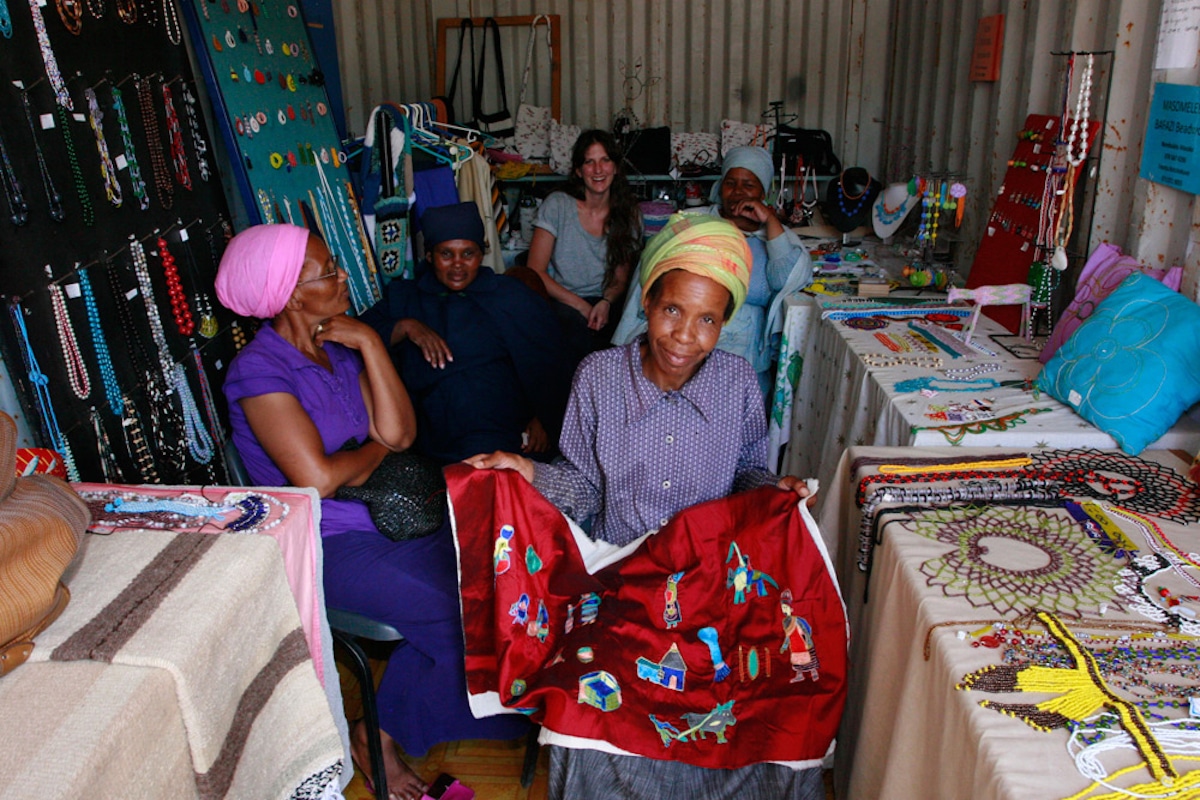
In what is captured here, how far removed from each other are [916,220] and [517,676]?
11.5 feet

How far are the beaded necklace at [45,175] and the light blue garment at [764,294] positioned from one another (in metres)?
1.87

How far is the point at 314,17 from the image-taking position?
14.8ft

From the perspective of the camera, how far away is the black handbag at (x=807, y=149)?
5410 millimetres

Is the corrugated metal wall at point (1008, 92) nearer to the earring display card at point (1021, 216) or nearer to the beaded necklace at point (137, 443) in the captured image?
the earring display card at point (1021, 216)

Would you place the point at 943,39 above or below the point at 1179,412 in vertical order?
above

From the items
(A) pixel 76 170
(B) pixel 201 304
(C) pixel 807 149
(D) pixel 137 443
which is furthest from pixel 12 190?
(C) pixel 807 149

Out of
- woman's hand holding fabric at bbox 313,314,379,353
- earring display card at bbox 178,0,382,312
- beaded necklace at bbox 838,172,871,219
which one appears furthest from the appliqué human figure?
beaded necklace at bbox 838,172,871,219

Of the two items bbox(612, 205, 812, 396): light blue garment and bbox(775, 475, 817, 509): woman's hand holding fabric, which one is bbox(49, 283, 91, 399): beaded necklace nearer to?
bbox(775, 475, 817, 509): woman's hand holding fabric

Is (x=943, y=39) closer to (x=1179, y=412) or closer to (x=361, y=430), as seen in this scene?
(x=1179, y=412)

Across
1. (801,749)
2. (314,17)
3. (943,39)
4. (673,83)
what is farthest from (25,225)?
(673,83)

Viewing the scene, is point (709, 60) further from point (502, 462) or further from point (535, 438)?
point (502, 462)

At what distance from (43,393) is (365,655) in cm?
92

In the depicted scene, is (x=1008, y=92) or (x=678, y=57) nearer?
(x=1008, y=92)

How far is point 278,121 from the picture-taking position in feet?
11.2
